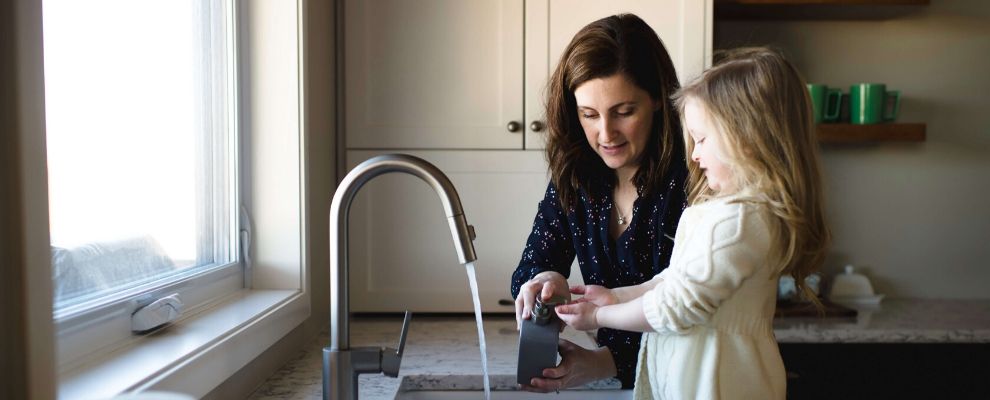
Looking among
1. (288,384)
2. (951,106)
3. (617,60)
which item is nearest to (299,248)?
(288,384)

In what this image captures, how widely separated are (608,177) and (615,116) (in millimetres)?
174

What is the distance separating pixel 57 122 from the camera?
32.8 inches

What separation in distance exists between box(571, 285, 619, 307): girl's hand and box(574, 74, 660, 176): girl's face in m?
0.23

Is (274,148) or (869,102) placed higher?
(869,102)

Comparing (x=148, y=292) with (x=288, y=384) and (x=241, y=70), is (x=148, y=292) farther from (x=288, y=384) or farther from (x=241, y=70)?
(x=241, y=70)

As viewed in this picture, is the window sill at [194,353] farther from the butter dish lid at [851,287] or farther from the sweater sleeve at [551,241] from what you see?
the butter dish lid at [851,287]

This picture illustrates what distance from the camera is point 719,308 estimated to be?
3.13 ft

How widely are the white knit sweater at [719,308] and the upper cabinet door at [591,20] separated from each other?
0.95 meters

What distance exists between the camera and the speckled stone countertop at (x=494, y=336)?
1.23m

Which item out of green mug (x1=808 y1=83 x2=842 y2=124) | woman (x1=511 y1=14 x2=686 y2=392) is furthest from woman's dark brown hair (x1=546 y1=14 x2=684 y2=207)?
green mug (x1=808 y1=83 x2=842 y2=124)

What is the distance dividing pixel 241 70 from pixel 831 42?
5.79ft

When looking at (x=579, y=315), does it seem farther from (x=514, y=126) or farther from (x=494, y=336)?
(x=514, y=126)

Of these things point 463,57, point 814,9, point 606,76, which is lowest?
point 606,76

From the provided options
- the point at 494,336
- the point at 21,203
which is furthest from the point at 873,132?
the point at 21,203
